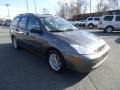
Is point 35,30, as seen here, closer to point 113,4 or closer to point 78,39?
point 78,39

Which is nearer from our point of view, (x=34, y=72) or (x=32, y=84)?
(x=32, y=84)

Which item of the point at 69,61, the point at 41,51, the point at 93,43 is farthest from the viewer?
the point at 41,51

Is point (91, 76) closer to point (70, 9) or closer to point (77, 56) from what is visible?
point (77, 56)

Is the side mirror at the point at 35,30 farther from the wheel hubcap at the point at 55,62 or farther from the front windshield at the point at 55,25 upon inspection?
the wheel hubcap at the point at 55,62

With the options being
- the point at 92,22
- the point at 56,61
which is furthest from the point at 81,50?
the point at 92,22

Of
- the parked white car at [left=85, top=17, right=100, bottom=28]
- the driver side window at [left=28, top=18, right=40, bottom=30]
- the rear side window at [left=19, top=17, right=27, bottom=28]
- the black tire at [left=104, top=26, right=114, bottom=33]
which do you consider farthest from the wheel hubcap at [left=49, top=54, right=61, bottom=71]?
the parked white car at [left=85, top=17, right=100, bottom=28]

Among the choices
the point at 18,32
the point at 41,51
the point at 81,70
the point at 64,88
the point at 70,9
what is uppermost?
the point at 70,9

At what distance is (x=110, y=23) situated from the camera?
1662 centimetres

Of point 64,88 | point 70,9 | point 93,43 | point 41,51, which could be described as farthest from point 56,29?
point 70,9

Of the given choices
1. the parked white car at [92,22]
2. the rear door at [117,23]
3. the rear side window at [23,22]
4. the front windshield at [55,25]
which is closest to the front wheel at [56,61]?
the front windshield at [55,25]

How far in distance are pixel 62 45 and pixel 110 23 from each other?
13.3 m

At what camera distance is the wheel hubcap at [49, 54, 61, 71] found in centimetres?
485

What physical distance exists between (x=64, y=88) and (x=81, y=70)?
647mm

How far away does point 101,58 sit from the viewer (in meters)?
4.58
